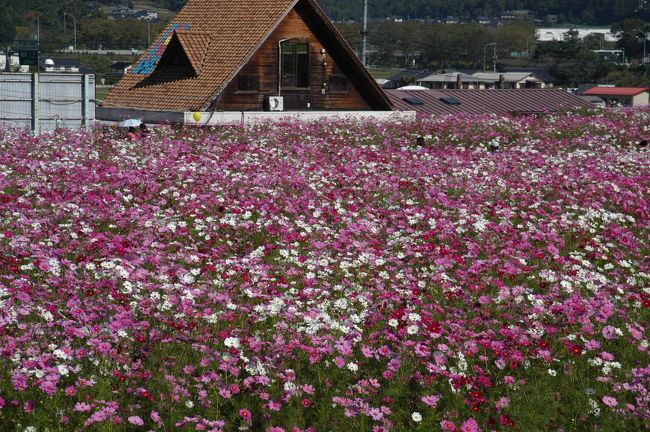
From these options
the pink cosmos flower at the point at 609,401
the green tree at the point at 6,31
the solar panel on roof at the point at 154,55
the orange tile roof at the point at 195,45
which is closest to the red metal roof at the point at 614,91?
the solar panel on roof at the point at 154,55

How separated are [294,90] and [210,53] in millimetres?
3366

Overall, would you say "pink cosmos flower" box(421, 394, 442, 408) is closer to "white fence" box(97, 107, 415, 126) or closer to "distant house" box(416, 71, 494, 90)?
"white fence" box(97, 107, 415, 126)

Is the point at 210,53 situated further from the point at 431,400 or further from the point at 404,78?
the point at 404,78

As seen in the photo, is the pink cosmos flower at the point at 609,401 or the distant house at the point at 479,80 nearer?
the pink cosmos flower at the point at 609,401

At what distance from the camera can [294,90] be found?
2998cm

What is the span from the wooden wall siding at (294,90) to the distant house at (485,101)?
3125 mm

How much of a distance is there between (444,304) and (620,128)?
20.1m

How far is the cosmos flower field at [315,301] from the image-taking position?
18.8ft

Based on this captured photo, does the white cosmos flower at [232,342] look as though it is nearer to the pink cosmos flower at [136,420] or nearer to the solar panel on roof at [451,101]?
the pink cosmos flower at [136,420]

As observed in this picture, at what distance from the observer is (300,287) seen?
26.8 feet

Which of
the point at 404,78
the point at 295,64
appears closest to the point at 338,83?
the point at 295,64

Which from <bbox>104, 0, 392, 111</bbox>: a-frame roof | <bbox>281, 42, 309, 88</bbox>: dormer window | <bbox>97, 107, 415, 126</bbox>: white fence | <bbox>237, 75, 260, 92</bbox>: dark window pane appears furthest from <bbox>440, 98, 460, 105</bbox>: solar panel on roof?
<bbox>237, 75, 260, 92</bbox>: dark window pane

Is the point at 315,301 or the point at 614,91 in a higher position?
the point at 614,91

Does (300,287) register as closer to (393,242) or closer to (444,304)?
(444,304)
